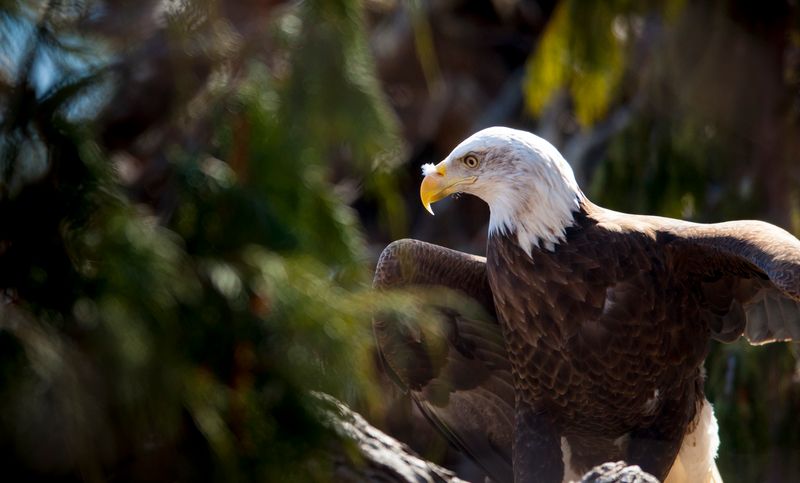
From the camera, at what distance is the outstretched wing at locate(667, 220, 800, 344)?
140 inches

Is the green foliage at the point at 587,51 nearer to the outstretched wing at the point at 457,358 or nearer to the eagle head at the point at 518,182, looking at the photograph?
the outstretched wing at the point at 457,358

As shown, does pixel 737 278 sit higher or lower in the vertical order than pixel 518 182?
lower

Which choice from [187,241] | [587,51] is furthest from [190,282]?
[587,51]

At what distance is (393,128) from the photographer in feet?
9.45

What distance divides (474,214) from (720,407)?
3.21m

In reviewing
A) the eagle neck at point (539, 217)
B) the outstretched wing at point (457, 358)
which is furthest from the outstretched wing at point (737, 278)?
the outstretched wing at point (457, 358)

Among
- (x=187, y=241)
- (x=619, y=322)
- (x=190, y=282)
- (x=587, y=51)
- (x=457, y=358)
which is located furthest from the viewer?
(x=587, y=51)

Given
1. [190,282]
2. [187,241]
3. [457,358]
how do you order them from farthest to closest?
[457,358] → [187,241] → [190,282]

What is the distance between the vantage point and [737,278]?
3.83 m

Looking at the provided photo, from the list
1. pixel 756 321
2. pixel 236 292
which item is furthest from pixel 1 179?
pixel 756 321

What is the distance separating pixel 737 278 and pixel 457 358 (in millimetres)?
1116

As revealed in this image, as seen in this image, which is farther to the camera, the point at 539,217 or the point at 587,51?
the point at 587,51

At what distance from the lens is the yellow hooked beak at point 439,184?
3.81 m

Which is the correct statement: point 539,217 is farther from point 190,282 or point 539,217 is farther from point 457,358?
point 190,282
